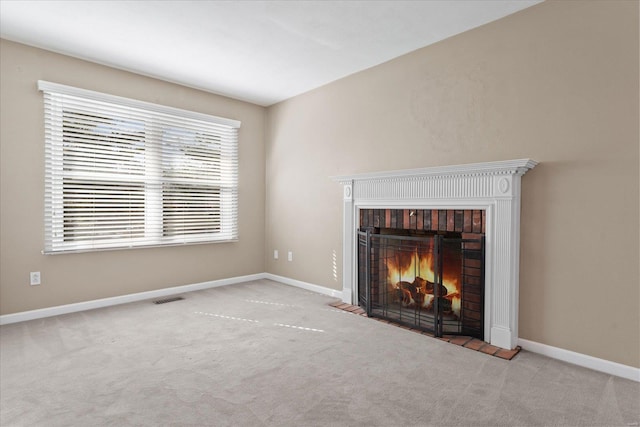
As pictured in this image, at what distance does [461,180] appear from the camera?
2832 millimetres

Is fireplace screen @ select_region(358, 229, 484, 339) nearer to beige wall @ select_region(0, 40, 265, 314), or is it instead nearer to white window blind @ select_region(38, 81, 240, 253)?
white window blind @ select_region(38, 81, 240, 253)

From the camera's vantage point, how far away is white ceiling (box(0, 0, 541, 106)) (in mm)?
2588

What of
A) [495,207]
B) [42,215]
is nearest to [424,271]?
[495,207]

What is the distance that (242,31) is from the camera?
293cm

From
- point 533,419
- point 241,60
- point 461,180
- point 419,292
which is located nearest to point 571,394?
point 533,419

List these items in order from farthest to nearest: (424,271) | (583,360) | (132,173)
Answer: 1. (132,173)
2. (424,271)
3. (583,360)

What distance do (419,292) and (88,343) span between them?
2769 mm

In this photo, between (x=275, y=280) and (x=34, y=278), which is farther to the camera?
(x=275, y=280)

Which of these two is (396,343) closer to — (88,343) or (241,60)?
(88,343)

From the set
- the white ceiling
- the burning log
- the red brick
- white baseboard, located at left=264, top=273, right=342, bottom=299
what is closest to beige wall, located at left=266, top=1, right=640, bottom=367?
the white ceiling

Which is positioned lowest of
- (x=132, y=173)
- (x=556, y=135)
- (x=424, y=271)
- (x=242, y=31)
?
(x=424, y=271)

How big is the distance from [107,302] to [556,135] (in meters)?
4.40

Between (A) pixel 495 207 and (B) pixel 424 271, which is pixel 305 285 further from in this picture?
(A) pixel 495 207

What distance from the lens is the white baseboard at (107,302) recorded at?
10.5 feet
